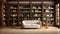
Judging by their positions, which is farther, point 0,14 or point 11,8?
point 11,8

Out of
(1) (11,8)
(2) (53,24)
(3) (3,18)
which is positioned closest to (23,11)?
(1) (11,8)

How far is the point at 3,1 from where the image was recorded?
9.76 meters

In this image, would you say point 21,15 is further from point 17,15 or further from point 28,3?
point 28,3

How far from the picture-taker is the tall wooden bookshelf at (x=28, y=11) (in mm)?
10634

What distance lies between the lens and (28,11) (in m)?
10.7

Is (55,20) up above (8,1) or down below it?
below

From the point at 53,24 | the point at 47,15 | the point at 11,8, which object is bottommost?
the point at 53,24

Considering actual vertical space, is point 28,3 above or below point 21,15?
above

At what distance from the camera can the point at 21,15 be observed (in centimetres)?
1074

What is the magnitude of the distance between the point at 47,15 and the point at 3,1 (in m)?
3.88

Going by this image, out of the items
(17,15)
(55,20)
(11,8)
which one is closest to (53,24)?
(55,20)

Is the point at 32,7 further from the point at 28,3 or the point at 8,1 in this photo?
the point at 8,1

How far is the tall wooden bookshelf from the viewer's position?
10.6 m

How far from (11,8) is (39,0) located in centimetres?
248
